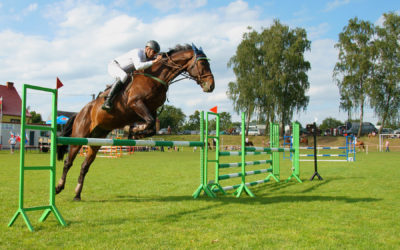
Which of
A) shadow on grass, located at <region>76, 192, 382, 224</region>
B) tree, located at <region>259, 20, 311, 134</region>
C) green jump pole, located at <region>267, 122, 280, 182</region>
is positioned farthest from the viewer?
tree, located at <region>259, 20, 311, 134</region>

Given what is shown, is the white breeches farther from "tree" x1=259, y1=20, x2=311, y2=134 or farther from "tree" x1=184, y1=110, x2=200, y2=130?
"tree" x1=184, y1=110, x2=200, y2=130

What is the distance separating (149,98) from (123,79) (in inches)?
24.4

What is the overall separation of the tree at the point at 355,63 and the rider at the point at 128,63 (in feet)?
132

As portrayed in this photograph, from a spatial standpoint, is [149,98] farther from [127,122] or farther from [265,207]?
[265,207]

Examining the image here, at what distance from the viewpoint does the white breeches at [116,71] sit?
5586 millimetres

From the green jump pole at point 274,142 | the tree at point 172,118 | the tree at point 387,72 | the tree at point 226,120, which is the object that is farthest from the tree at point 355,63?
the tree at point 226,120

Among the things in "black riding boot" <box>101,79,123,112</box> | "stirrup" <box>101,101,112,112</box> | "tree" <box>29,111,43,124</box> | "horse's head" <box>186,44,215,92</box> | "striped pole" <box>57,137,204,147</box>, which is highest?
"tree" <box>29,111,43,124</box>

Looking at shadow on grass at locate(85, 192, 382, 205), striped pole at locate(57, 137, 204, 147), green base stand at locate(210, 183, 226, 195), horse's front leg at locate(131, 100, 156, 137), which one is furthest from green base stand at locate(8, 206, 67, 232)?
green base stand at locate(210, 183, 226, 195)

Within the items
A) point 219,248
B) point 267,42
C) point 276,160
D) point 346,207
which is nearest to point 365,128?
point 267,42

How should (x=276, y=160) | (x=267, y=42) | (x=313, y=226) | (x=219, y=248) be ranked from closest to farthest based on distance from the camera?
(x=219, y=248)
(x=313, y=226)
(x=276, y=160)
(x=267, y=42)

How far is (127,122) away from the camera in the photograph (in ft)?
19.1

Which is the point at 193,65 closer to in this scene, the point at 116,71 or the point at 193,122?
the point at 116,71

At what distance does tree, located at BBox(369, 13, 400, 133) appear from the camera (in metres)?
39.7

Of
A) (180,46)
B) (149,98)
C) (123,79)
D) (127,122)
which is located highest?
(180,46)
